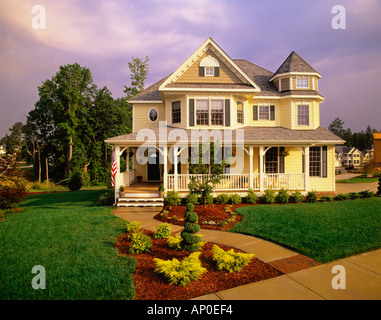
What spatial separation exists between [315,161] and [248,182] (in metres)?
5.40

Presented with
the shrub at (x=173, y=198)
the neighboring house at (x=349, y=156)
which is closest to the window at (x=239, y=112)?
the shrub at (x=173, y=198)

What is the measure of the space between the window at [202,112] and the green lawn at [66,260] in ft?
26.2

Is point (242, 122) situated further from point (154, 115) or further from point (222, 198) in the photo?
point (154, 115)

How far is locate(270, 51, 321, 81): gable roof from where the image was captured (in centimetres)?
1586

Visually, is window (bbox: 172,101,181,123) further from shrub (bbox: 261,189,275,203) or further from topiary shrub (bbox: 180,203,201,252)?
topiary shrub (bbox: 180,203,201,252)

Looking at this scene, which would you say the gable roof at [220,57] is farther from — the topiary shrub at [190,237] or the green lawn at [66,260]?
the topiary shrub at [190,237]

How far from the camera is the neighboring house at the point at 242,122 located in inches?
510

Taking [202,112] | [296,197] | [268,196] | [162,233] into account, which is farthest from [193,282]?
[202,112]

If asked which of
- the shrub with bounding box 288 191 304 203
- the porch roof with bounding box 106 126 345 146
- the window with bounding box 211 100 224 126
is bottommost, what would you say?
the shrub with bounding box 288 191 304 203

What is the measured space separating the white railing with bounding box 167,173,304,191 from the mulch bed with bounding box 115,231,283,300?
7.04 meters

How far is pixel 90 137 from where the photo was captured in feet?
109

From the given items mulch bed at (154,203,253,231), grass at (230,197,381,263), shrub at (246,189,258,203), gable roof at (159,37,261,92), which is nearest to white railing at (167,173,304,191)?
shrub at (246,189,258,203)

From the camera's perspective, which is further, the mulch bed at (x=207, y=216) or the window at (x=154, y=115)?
the window at (x=154, y=115)
